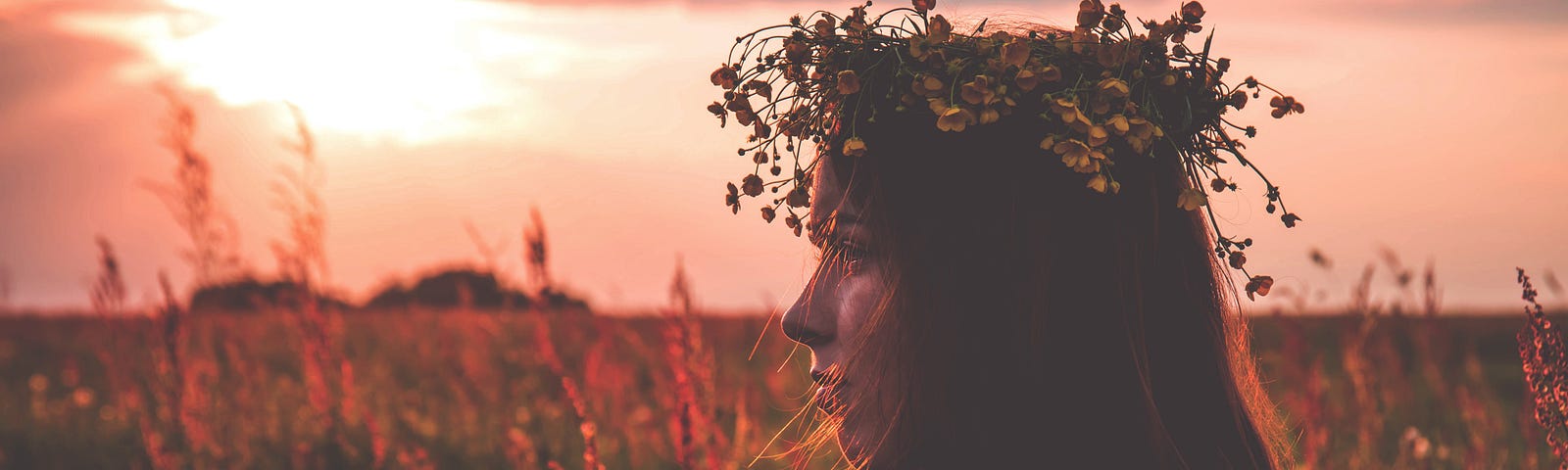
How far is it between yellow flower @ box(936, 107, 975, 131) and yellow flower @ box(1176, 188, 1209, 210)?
0.44 m

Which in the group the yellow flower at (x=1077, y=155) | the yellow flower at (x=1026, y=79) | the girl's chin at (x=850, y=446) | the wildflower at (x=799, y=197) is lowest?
the girl's chin at (x=850, y=446)

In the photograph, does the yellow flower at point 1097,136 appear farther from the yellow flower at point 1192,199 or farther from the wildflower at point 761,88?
the wildflower at point 761,88

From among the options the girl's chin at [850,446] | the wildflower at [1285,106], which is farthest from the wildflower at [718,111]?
the wildflower at [1285,106]

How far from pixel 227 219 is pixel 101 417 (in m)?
3.18

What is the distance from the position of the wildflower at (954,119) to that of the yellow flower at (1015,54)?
0.15 meters

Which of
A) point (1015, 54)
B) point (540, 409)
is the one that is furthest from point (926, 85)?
point (540, 409)

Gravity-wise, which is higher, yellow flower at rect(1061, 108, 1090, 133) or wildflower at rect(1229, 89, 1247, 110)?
yellow flower at rect(1061, 108, 1090, 133)

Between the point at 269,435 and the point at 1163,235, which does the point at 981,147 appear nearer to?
the point at 1163,235

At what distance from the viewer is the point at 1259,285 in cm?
212

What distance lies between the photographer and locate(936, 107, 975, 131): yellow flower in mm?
1830

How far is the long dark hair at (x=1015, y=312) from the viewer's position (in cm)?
190

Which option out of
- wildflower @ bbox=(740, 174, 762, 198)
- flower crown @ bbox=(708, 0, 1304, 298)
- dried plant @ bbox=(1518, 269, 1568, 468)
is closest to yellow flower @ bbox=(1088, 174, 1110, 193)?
flower crown @ bbox=(708, 0, 1304, 298)

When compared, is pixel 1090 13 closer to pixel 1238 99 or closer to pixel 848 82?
pixel 1238 99

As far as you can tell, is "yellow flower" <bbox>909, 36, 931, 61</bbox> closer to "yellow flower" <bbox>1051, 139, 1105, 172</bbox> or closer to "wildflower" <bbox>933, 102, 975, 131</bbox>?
"wildflower" <bbox>933, 102, 975, 131</bbox>
